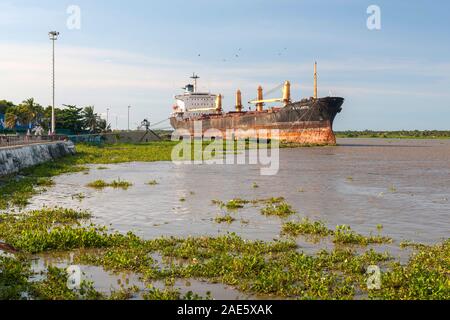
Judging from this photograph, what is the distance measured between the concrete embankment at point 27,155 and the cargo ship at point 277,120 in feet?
126

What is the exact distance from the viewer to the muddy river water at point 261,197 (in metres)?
13.3

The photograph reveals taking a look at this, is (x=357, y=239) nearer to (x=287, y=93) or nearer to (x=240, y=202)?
(x=240, y=202)

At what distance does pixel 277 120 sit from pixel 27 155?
50644 millimetres

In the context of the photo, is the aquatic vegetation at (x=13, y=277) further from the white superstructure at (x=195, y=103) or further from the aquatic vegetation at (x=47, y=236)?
the white superstructure at (x=195, y=103)

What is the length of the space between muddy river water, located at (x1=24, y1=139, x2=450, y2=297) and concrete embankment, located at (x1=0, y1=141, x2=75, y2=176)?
2.81m

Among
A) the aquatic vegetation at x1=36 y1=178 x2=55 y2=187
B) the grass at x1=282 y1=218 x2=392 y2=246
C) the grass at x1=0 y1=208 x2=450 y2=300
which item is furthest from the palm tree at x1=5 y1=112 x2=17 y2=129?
the grass at x1=282 y1=218 x2=392 y2=246

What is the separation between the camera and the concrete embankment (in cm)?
2636

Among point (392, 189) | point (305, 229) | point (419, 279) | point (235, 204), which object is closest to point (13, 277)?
point (419, 279)

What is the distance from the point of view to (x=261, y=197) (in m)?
19.9
